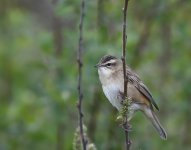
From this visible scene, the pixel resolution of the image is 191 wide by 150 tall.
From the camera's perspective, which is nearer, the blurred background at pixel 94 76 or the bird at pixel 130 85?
the bird at pixel 130 85

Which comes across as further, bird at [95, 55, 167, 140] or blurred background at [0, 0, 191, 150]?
blurred background at [0, 0, 191, 150]

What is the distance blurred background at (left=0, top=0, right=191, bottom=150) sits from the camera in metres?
9.87

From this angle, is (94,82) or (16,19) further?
(16,19)

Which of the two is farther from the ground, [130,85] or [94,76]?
[130,85]

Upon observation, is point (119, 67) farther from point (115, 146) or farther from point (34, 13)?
point (34, 13)

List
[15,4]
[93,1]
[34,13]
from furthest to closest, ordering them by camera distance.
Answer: [34,13], [15,4], [93,1]

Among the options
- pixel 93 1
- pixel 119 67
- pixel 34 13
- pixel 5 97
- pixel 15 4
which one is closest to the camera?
pixel 119 67

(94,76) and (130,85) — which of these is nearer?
(130,85)

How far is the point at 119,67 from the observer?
7301mm

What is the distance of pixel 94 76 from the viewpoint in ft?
32.0

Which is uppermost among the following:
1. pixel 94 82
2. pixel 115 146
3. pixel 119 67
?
pixel 119 67

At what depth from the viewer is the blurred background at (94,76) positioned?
9.87 metres

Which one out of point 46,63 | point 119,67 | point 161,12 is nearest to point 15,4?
point 46,63

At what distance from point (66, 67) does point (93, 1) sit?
1170 mm
